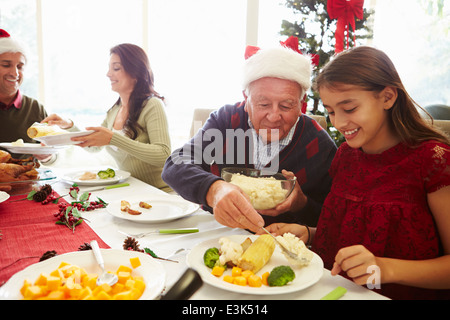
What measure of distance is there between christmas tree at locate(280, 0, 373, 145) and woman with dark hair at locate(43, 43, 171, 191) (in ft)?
5.32

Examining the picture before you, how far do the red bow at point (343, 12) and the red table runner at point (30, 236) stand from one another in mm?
2590

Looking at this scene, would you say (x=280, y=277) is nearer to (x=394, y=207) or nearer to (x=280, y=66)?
(x=394, y=207)

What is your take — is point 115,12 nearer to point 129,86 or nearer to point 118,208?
point 129,86

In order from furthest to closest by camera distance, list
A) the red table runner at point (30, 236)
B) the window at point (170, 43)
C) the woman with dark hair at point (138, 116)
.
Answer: the window at point (170, 43), the woman with dark hair at point (138, 116), the red table runner at point (30, 236)

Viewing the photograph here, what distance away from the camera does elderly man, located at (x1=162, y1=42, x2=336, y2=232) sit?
1.43 metres

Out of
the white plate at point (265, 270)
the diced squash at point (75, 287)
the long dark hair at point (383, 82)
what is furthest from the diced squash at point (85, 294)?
the long dark hair at point (383, 82)

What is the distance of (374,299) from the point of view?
0.77 meters

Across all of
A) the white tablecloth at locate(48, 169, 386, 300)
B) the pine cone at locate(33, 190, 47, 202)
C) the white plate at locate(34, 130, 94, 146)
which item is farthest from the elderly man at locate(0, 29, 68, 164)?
the white tablecloth at locate(48, 169, 386, 300)

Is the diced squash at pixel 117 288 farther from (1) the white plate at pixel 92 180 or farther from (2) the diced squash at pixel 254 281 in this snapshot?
(1) the white plate at pixel 92 180

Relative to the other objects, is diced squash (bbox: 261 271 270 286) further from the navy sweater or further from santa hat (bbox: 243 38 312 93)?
santa hat (bbox: 243 38 312 93)

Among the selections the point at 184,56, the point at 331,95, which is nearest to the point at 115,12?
the point at 184,56

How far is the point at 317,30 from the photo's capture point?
3.39 m

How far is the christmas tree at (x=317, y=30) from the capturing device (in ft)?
10.8

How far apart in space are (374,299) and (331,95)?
68cm
